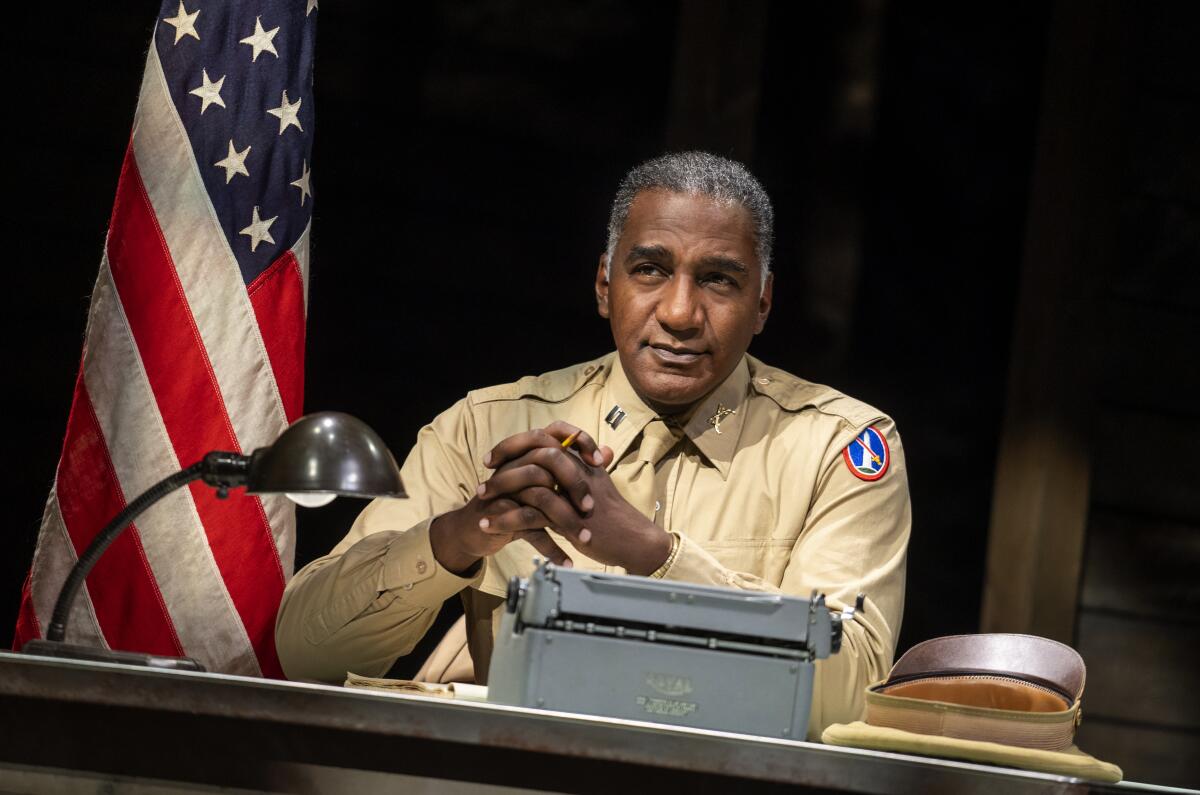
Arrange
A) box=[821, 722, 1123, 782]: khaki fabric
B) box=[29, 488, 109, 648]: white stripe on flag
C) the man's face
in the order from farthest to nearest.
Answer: the man's face < box=[29, 488, 109, 648]: white stripe on flag < box=[821, 722, 1123, 782]: khaki fabric

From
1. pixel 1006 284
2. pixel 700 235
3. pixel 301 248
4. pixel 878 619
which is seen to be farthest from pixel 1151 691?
pixel 301 248

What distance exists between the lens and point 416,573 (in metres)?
2.12

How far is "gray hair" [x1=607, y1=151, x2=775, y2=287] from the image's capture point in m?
2.41

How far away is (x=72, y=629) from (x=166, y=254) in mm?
629

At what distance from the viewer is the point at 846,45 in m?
3.37

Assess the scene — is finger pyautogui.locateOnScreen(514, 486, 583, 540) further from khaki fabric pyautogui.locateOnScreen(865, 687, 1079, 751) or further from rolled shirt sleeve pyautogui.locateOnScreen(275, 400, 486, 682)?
khaki fabric pyautogui.locateOnScreen(865, 687, 1079, 751)

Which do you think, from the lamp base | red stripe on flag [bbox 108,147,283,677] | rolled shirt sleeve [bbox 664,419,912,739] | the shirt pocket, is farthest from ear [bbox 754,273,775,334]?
the lamp base

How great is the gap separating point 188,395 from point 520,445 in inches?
28.1

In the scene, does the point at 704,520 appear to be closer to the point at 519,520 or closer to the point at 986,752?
the point at 519,520

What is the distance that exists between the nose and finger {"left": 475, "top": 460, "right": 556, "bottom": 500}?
20.7 inches

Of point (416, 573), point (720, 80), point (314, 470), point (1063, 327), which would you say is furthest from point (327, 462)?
point (1063, 327)

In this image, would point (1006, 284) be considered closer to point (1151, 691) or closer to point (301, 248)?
point (1151, 691)

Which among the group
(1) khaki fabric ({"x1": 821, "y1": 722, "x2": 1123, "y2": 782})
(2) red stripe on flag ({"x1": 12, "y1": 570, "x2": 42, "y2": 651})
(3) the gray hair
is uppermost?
Result: (3) the gray hair

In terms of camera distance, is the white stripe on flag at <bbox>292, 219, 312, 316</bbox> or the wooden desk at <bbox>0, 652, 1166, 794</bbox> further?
the white stripe on flag at <bbox>292, 219, 312, 316</bbox>
